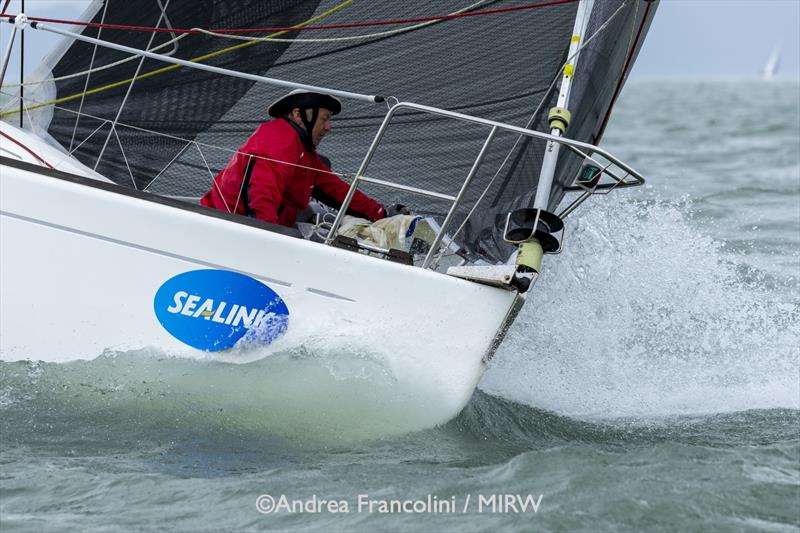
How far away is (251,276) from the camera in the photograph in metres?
3.87

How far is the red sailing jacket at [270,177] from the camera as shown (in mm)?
4191

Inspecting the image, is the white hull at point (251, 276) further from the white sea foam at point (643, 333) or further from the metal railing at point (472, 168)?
the white sea foam at point (643, 333)

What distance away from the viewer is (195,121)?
5.41 meters

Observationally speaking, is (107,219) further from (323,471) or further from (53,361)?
(323,471)

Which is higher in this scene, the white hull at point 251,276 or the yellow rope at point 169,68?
the yellow rope at point 169,68

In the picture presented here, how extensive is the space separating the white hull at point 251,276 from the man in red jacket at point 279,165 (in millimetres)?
374

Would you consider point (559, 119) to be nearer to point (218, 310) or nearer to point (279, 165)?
point (279, 165)

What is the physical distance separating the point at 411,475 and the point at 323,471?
30 cm

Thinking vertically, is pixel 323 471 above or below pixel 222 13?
below

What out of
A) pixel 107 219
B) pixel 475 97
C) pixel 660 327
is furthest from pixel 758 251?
pixel 107 219

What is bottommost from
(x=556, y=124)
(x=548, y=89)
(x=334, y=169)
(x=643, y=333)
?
(x=643, y=333)

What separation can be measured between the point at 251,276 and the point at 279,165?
58cm

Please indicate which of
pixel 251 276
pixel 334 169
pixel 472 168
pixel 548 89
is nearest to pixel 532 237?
pixel 472 168

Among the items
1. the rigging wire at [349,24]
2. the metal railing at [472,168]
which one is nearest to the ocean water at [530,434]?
the metal railing at [472,168]
